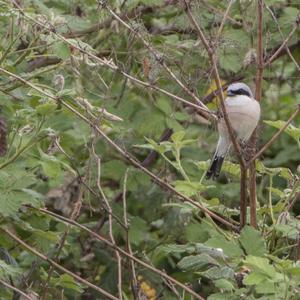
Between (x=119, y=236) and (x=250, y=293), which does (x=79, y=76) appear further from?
(x=250, y=293)

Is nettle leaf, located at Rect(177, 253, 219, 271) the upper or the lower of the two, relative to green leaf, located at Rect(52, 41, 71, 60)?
lower

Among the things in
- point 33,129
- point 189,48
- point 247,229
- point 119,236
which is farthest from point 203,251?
point 119,236

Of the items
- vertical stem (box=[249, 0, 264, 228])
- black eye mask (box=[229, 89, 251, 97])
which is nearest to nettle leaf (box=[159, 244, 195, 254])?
vertical stem (box=[249, 0, 264, 228])

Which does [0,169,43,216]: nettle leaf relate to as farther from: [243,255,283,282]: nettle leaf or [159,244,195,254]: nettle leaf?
[243,255,283,282]: nettle leaf

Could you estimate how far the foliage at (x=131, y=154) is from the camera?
344cm

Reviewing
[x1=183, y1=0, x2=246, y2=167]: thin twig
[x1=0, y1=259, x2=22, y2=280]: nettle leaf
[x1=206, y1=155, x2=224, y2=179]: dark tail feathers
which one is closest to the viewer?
[x1=183, y1=0, x2=246, y2=167]: thin twig

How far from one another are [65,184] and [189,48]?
1121 mm

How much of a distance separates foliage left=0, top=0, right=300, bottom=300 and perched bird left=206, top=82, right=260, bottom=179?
0.22ft

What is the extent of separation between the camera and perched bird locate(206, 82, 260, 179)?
4.09 meters

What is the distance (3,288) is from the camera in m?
3.97

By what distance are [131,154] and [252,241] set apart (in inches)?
69.6

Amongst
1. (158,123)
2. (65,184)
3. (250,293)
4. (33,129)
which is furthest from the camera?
(65,184)

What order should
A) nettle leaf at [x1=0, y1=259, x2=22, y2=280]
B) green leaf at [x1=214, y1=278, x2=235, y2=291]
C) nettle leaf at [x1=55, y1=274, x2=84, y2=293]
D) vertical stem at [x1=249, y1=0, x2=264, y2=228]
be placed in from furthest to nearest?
nettle leaf at [x1=55, y1=274, x2=84, y2=293] → nettle leaf at [x1=0, y1=259, x2=22, y2=280] → vertical stem at [x1=249, y1=0, x2=264, y2=228] → green leaf at [x1=214, y1=278, x2=235, y2=291]

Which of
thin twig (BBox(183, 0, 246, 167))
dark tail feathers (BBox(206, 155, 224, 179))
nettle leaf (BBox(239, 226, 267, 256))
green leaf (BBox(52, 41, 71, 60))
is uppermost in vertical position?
thin twig (BBox(183, 0, 246, 167))
